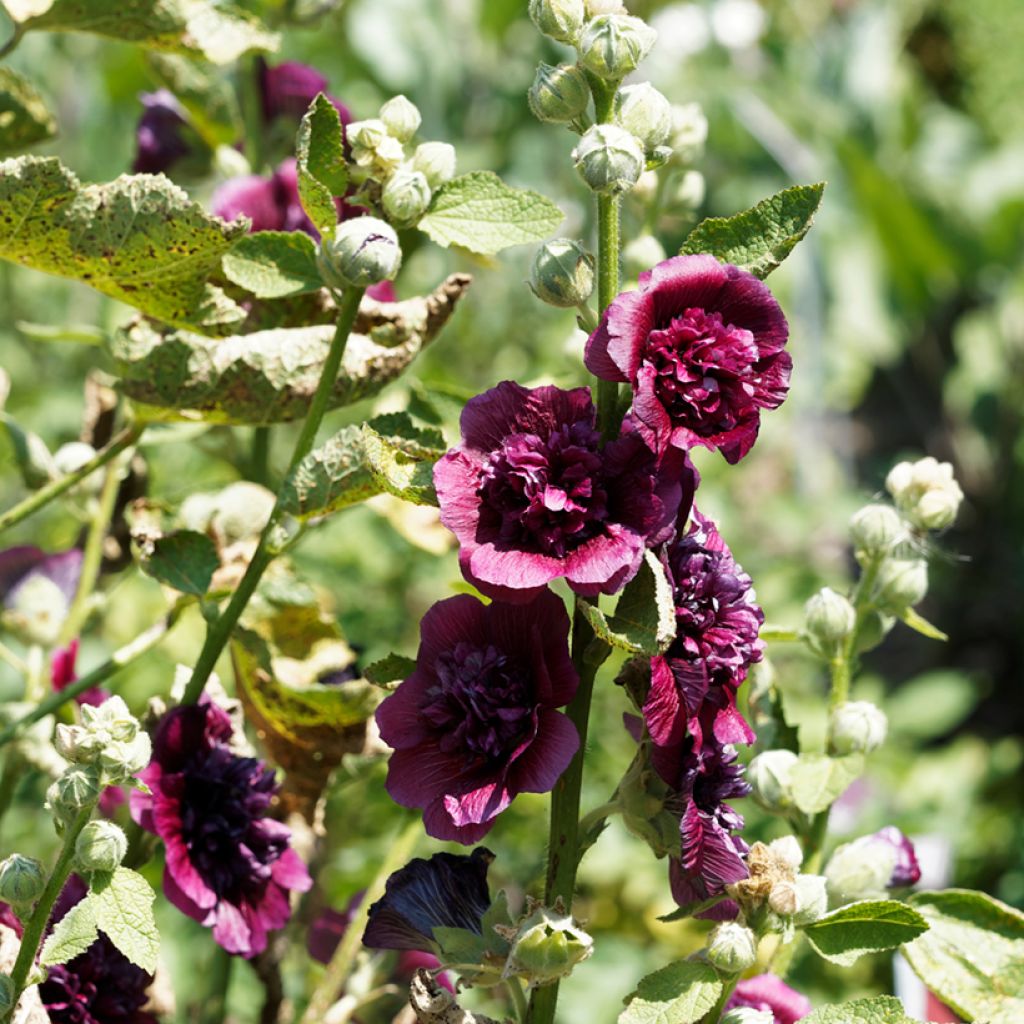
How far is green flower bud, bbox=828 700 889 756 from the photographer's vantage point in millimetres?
650

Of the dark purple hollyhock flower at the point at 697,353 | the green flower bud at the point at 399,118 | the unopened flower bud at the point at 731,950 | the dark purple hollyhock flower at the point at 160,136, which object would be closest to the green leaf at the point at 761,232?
the dark purple hollyhock flower at the point at 697,353

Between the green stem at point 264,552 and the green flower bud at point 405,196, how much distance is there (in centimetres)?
3

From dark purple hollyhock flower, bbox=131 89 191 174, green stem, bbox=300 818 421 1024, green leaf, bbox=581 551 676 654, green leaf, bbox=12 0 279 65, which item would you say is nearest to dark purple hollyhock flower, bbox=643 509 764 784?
green leaf, bbox=581 551 676 654

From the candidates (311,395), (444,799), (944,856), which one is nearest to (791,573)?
(944,856)

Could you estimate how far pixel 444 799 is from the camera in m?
0.53

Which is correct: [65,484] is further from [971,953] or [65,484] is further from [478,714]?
[971,953]

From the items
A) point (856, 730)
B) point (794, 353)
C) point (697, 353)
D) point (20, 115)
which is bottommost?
point (856, 730)

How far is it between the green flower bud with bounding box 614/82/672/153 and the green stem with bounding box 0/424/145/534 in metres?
0.29

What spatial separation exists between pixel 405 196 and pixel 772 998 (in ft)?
1.14

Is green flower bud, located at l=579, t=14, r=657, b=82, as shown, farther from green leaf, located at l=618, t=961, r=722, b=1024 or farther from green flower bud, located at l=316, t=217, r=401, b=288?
green leaf, located at l=618, t=961, r=722, b=1024

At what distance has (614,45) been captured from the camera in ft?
1.71

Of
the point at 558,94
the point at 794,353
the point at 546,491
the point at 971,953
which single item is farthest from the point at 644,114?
the point at 794,353

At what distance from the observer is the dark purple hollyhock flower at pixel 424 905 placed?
22.1 inches

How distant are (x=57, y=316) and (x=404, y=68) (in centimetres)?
66
